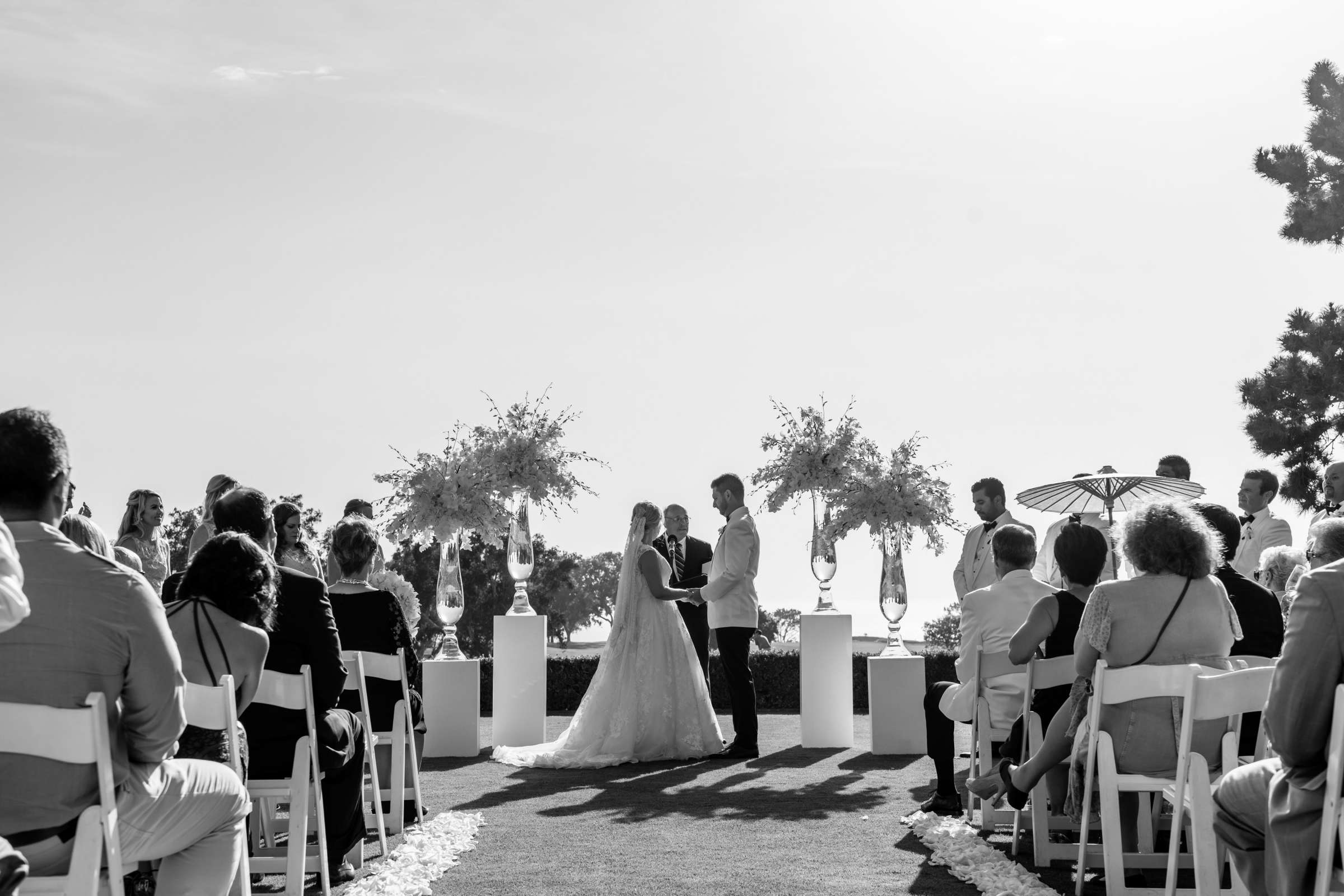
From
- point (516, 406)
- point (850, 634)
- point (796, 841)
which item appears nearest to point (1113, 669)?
point (796, 841)

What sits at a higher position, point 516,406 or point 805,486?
point 516,406

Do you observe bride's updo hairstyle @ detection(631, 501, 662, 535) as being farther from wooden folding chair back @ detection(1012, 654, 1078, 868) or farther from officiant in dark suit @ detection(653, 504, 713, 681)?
wooden folding chair back @ detection(1012, 654, 1078, 868)

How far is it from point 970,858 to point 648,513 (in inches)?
194

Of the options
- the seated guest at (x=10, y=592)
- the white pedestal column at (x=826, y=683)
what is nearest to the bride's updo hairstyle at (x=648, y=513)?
the white pedestal column at (x=826, y=683)

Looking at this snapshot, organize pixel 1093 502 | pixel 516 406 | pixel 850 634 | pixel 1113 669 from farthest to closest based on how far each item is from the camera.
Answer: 1. pixel 516 406
2. pixel 850 634
3. pixel 1093 502
4. pixel 1113 669

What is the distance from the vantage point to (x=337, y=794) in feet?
19.4

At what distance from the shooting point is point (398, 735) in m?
7.13

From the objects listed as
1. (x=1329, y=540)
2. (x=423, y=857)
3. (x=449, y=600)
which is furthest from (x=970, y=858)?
(x=449, y=600)

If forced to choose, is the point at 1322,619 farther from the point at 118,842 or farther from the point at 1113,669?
the point at 118,842

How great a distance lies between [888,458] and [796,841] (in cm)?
518

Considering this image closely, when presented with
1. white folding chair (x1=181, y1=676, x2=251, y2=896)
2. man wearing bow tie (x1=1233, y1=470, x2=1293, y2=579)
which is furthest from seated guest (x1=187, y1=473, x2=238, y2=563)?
man wearing bow tie (x1=1233, y1=470, x2=1293, y2=579)

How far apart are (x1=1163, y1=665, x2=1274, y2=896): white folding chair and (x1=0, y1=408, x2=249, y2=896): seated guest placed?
312 cm

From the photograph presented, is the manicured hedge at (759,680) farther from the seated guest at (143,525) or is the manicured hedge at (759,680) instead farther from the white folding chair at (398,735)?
the white folding chair at (398,735)

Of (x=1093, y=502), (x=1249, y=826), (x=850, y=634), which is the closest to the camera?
(x=1249, y=826)
